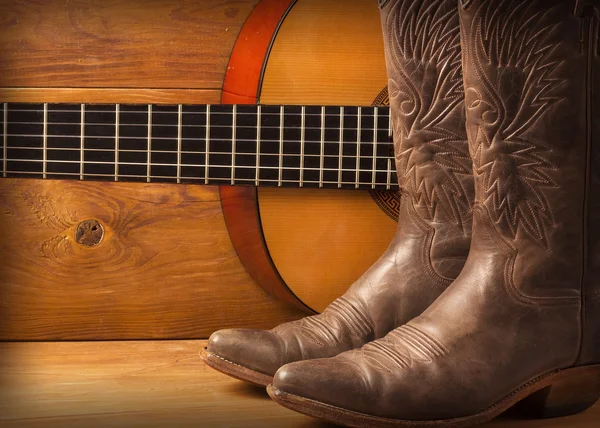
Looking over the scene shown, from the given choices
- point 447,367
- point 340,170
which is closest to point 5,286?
point 340,170

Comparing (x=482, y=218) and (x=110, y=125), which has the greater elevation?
(x=110, y=125)

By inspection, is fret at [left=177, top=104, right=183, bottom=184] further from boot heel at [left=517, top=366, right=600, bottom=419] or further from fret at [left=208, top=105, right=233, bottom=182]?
boot heel at [left=517, top=366, right=600, bottom=419]

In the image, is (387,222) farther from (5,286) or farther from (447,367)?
(5,286)

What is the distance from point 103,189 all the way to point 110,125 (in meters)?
0.17

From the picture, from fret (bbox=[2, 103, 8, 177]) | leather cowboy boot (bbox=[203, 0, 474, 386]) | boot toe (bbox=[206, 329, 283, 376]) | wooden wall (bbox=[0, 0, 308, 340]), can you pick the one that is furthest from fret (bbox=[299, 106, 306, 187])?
fret (bbox=[2, 103, 8, 177])

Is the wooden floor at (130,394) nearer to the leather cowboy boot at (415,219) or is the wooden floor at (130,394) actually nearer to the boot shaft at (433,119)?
the leather cowboy boot at (415,219)

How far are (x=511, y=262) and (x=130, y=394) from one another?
1.99ft

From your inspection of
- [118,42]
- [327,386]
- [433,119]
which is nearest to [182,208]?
[118,42]

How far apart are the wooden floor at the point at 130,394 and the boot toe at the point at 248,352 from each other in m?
0.05

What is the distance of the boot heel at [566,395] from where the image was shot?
3.34 feet

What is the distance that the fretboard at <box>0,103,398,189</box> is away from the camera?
1494mm

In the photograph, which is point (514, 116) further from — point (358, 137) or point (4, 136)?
point (4, 136)

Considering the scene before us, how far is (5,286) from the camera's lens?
1.61 meters

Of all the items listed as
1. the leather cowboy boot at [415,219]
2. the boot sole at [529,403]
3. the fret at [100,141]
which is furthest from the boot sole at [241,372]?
the fret at [100,141]
